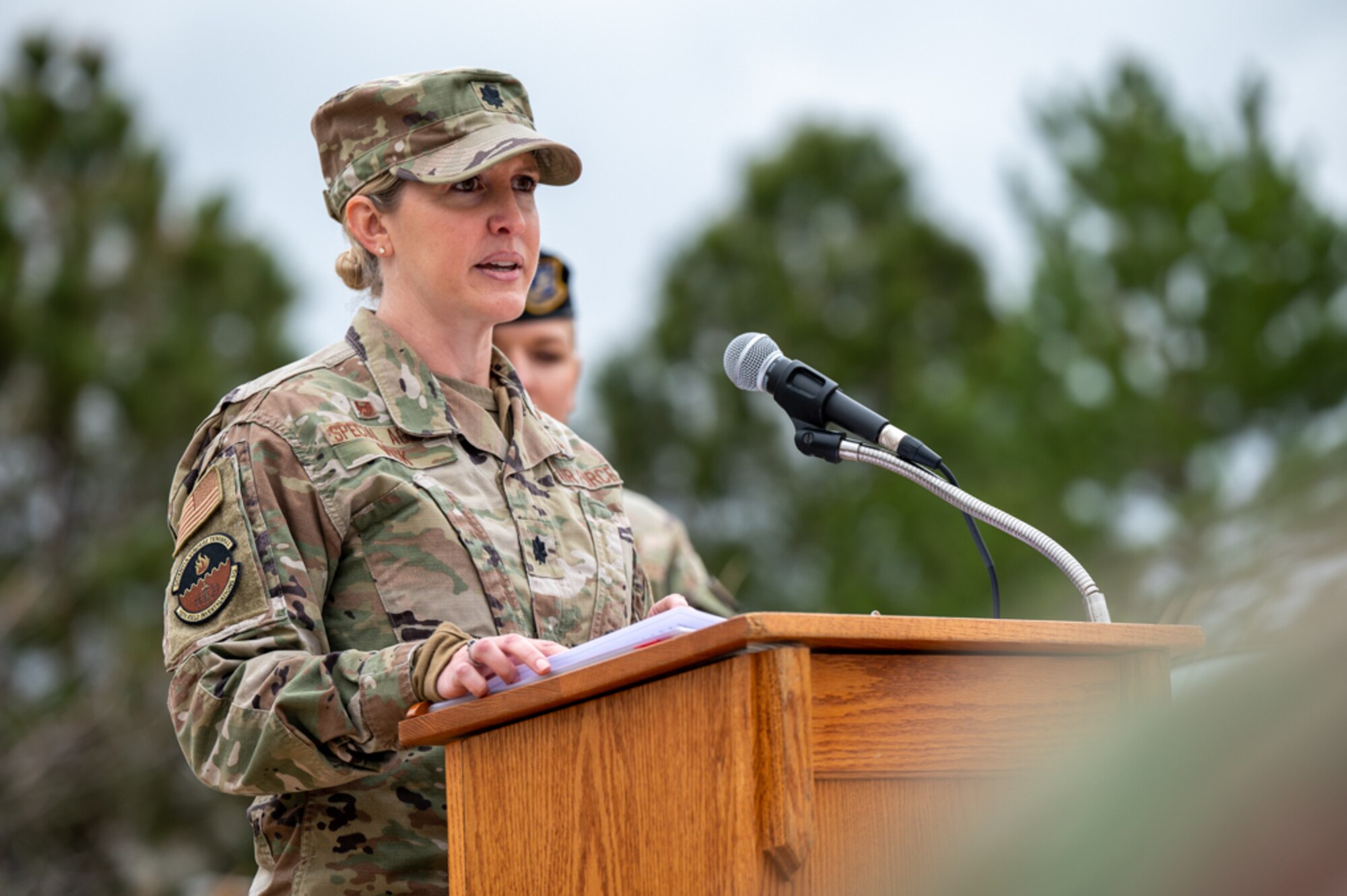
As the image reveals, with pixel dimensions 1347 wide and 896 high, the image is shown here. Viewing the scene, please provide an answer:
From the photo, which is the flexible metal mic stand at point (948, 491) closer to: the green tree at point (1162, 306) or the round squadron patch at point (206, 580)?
the round squadron patch at point (206, 580)

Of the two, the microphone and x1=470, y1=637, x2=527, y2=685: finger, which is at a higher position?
the microphone

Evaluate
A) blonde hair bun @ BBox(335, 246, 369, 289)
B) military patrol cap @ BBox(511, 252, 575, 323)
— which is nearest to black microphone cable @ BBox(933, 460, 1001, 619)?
blonde hair bun @ BBox(335, 246, 369, 289)

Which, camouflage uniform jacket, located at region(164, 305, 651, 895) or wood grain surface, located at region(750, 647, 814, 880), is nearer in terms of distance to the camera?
wood grain surface, located at region(750, 647, 814, 880)

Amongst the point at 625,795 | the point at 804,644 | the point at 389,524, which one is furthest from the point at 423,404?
the point at 804,644

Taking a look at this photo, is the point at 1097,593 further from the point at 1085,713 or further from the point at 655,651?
the point at 655,651

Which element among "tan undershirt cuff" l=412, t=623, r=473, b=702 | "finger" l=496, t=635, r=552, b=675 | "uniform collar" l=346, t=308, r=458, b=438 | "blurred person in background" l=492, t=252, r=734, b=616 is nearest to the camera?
"finger" l=496, t=635, r=552, b=675

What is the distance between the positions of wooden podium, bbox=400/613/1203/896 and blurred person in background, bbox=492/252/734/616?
90.7 inches

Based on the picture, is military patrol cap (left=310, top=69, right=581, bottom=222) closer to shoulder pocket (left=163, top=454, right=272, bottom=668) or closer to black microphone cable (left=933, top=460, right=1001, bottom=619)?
shoulder pocket (left=163, top=454, right=272, bottom=668)

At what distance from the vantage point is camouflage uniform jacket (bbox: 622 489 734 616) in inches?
163

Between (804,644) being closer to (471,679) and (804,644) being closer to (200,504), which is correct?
(471,679)

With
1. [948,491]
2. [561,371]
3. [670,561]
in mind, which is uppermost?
[561,371]

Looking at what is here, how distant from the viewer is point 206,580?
6.53ft

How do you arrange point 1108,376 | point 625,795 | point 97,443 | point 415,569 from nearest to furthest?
point 625,795, point 415,569, point 1108,376, point 97,443

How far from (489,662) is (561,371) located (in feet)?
8.22
